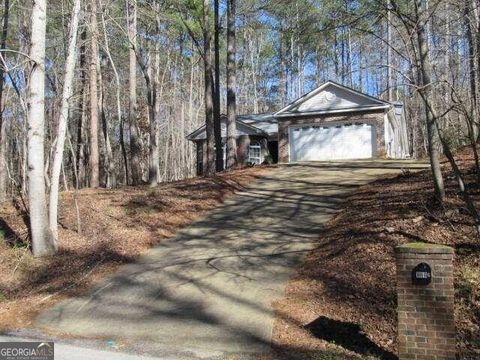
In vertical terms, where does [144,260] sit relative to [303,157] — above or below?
below

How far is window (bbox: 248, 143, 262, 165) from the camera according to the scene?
31.8 metres

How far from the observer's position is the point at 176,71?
1922 inches

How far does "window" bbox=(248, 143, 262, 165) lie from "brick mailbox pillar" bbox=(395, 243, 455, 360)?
2568cm

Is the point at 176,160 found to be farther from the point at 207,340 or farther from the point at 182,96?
the point at 207,340

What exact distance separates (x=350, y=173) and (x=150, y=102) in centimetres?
883

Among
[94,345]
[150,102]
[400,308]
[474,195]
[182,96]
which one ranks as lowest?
[94,345]

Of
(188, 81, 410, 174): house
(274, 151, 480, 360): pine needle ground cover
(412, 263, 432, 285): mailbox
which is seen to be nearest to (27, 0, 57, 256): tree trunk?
(274, 151, 480, 360): pine needle ground cover

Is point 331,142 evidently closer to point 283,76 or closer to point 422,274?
point 422,274

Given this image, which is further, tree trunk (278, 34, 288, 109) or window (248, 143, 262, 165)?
tree trunk (278, 34, 288, 109)

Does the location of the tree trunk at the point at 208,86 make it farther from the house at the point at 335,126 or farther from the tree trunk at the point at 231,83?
the house at the point at 335,126

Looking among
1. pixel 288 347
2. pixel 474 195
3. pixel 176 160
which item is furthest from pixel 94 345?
pixel 176 160

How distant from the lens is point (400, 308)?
6090 mm

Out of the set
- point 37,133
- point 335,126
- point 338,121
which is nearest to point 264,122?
point 335,126

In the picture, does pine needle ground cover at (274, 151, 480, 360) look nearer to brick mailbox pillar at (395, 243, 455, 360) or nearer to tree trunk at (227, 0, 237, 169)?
brick mailbox pillar at (395, 243, 455, 360)
